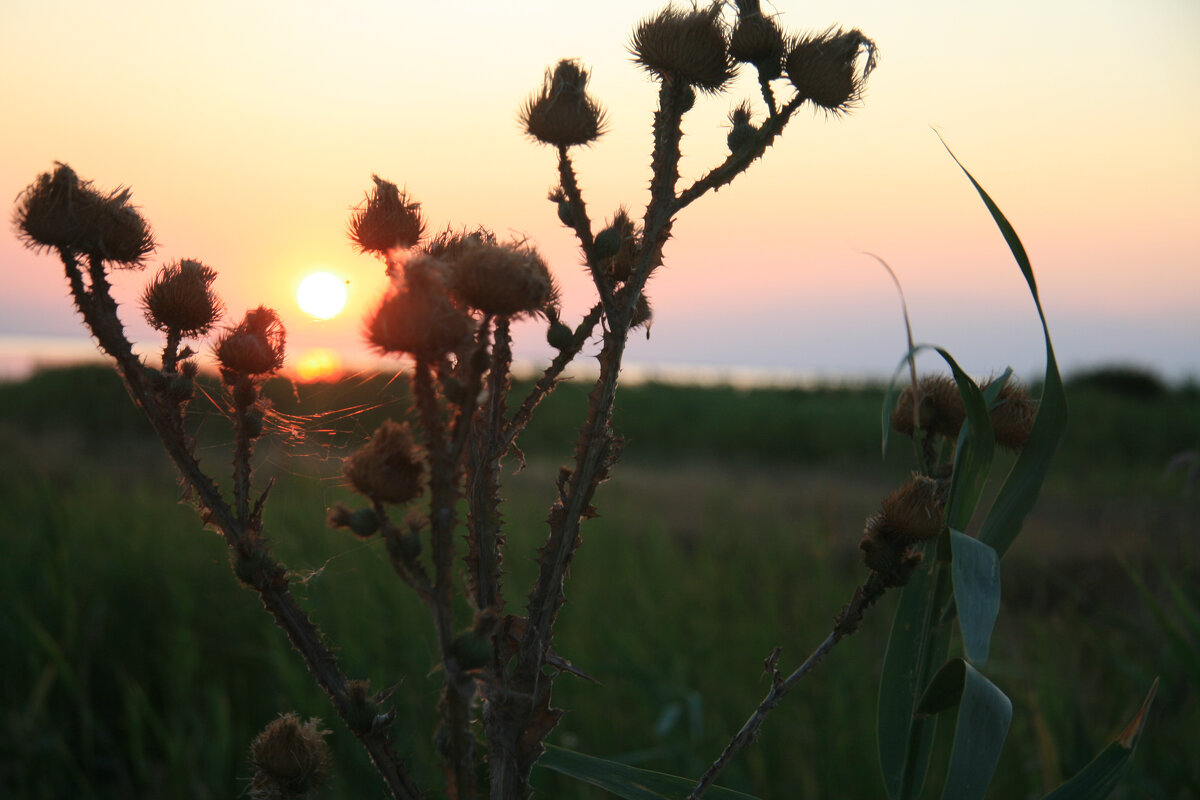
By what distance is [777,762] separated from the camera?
2881 mm

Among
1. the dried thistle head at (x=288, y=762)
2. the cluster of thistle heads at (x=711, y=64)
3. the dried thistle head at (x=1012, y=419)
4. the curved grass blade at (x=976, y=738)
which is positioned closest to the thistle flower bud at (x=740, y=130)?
the cluster of thistle heads at (x=711, y=64)

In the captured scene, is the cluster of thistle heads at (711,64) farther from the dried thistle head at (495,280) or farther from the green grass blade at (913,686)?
the green grass blade at (913,686)

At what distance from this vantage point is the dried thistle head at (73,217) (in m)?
0.66

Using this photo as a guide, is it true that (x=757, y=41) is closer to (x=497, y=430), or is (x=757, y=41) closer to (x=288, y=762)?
(x=497, y=430)

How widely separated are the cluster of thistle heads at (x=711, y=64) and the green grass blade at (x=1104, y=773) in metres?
0.64

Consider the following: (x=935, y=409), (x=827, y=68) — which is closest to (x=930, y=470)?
(x=935, y=409)

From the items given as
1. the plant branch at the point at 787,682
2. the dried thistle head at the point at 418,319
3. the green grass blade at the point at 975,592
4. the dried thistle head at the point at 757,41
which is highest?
the dried thistle head at the point at 757,41

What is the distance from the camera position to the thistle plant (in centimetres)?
55

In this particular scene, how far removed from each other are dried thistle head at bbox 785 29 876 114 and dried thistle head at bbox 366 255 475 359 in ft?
1.57

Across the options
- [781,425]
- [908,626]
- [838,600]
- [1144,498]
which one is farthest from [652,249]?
[781,425]

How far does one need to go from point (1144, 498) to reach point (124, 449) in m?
11.9

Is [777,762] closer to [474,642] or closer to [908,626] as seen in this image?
[908,626]

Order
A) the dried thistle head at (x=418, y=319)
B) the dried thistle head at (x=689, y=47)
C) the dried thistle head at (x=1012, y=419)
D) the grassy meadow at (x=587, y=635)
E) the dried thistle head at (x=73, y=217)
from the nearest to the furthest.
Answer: the dried thistle head at (x=418, y=319)
the dried thistle head at (x=73, y=217)
the dried thistle head at (x=689, y=47)
the dried thistle head at (x=1012, y=419)
the grassy meadow at (x=587, y=635)

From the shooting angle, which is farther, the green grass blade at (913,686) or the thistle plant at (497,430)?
the green grass blade at (913,686)
